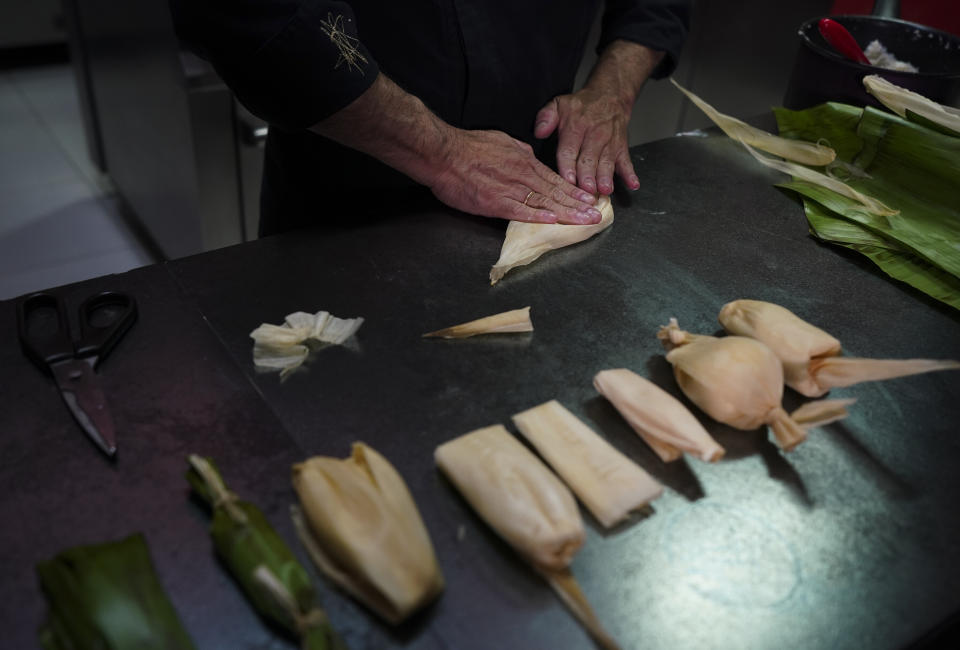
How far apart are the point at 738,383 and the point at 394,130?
584 mm

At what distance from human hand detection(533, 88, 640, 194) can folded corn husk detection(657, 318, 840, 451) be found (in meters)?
0.43

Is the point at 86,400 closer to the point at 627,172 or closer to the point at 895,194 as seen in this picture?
the point at 627,172

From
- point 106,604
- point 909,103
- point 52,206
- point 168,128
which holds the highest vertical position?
point 909,103

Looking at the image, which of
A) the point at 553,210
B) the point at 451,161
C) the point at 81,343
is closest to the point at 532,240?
the point at 553,210

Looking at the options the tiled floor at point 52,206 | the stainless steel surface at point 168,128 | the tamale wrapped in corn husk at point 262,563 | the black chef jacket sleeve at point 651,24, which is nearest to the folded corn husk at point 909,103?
the black chef jacket sleeve at point 651,24

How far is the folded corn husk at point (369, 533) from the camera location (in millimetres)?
582

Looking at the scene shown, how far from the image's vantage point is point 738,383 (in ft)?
2.48

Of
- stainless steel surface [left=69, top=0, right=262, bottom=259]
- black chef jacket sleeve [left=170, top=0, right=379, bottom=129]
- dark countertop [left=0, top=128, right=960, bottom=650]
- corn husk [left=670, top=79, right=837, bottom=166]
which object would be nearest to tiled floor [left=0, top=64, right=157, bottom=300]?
stainless steel surface [left=69, top=0, right=262, bottom=259]

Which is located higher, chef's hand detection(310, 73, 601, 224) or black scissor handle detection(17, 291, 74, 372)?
chef's hand detection(310, 73, 601, 224)

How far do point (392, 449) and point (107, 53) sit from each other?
2.03 m

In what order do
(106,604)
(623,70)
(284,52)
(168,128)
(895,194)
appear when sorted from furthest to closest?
(168,128)
(623,70)
(895,194)
(284,52)
(106,604)

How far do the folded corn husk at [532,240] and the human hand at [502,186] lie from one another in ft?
0.04

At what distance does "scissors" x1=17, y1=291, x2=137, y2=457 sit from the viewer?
2.37ft

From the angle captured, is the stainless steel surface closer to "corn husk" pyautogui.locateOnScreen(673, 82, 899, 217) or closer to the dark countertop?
the dark countertop
